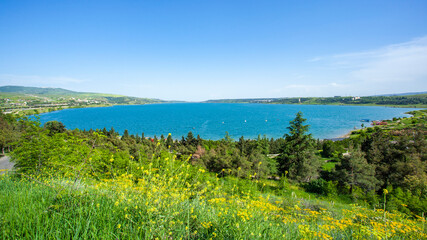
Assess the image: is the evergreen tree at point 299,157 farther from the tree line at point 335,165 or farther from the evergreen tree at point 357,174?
the evergreen tree at point 357,174

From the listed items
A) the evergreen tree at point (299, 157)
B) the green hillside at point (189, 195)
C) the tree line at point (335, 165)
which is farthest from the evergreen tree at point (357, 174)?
the evergreen tree at point (299, 157)

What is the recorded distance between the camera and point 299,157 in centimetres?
2581

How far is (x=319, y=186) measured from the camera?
21547 mm

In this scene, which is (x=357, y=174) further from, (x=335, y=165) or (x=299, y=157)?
(x=299, y=157)

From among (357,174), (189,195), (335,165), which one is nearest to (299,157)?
(335,165)

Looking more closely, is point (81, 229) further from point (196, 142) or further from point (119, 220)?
point (196, 142)

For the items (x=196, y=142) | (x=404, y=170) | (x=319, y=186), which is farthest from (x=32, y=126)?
(x=404, y=170)

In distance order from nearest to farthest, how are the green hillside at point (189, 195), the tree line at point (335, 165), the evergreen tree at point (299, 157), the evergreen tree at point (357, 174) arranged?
1. the green hillside at point (189, 195)
2. the tree line at point (335, 165)
3. the evergreen tree at point (357, 174)
4. the evergreen tree at point (299, 157)

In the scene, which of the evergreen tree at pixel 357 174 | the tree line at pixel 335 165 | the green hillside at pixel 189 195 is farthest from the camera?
the evergreen tree at pixel 357 174

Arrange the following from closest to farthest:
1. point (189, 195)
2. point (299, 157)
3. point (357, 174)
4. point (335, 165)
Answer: point (189, 195) → point (357, 174) → point (335, 165) → point (299, 157)

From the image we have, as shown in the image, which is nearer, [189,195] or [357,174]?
[189,195]

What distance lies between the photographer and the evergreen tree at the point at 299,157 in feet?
79.5

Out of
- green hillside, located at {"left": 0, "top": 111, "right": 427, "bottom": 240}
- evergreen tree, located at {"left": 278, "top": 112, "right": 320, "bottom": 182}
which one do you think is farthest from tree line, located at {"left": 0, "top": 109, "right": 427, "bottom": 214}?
green hillside, located at {"left": 0, "top": 111, "right": 427, "bottom": 240}

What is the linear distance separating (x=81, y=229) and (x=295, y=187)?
2471 cm
